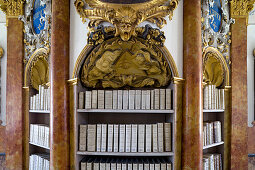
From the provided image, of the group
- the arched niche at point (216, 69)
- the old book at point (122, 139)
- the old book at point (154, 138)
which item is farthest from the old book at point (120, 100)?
the arched niche at point (216, 69)

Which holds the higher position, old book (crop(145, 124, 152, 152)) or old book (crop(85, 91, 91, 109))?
old book (crop(85, 91, 91, 109))

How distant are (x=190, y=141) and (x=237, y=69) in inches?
62.9

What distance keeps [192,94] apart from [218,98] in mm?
972

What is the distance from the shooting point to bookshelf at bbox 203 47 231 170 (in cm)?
322

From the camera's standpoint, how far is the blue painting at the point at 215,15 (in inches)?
130

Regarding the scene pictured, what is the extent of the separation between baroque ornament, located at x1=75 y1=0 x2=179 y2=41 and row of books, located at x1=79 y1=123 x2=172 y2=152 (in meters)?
1.11

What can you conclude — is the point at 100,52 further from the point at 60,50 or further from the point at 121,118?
the point at 121,118

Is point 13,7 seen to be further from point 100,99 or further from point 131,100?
point 131,100

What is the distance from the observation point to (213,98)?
10.6ft

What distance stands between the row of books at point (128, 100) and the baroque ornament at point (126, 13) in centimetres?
69

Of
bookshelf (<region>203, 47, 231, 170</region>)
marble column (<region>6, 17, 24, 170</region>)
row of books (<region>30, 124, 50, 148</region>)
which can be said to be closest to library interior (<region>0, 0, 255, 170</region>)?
bookshelf (<region>203, 47, 231, 170</region>)

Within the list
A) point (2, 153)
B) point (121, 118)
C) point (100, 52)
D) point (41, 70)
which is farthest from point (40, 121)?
point (100, 52)

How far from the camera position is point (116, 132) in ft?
8.91

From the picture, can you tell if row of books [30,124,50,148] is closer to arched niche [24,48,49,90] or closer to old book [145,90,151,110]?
arched niche [24,48,49,90]
